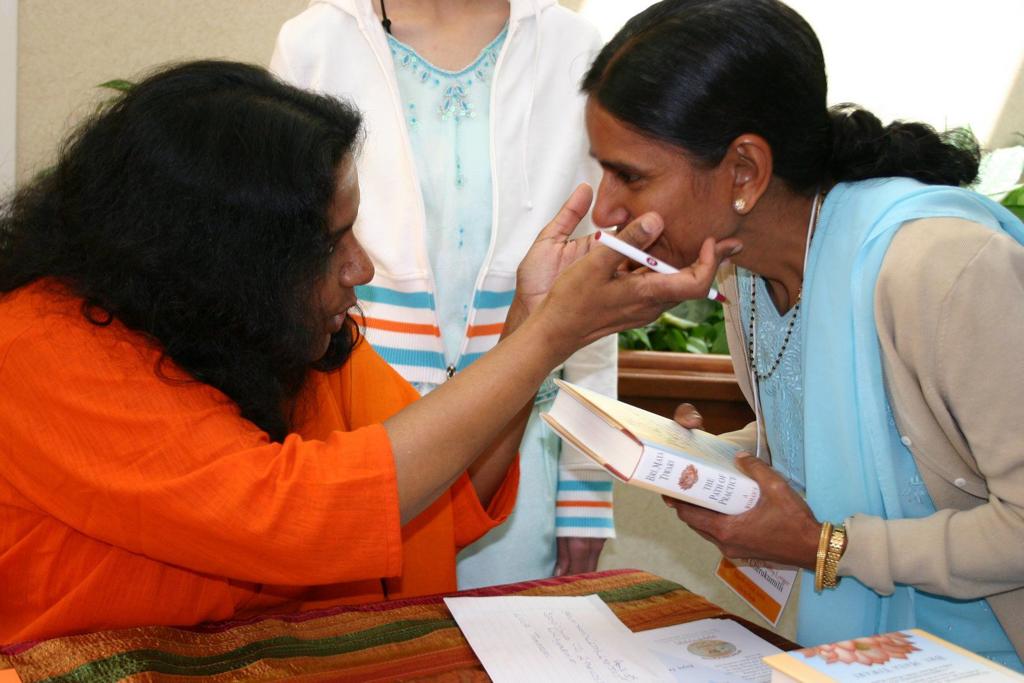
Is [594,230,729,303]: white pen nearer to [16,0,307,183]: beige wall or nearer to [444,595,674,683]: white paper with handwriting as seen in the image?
[444,595,674,683]: white paper with handwriting

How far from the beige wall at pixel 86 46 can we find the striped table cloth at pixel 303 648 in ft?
6.52

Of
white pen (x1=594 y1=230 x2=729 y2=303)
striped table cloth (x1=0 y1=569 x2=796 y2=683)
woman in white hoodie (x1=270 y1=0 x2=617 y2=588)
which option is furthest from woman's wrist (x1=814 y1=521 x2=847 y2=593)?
woman in white hoodie (x1=270 y1=0 x2=617 y2=588)

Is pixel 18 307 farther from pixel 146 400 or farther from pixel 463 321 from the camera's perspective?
pixel 463 321

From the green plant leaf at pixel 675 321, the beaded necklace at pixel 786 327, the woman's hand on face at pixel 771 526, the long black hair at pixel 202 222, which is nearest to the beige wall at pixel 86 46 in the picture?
the green plant leaf at pixel 675 321

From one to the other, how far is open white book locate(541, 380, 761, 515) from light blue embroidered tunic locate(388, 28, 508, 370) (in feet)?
1.80

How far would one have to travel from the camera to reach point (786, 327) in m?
1.62

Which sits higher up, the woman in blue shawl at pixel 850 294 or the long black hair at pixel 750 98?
the long black hair at pixel 750 98

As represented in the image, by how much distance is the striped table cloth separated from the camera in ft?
3.72

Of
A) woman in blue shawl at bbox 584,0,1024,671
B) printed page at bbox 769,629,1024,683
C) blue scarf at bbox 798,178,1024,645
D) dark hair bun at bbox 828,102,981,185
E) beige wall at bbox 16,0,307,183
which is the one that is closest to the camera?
printed page at bbox 769,629,1024,683

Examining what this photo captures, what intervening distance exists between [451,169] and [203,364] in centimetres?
74

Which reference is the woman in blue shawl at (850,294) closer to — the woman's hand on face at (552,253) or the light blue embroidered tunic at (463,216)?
the woman's hand on face at (552,253)

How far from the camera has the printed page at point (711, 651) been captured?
1.17m

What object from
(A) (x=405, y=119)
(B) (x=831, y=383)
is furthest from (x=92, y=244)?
(B) (x=831, y=383)

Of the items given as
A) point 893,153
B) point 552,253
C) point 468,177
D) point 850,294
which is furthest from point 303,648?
point 893,153
